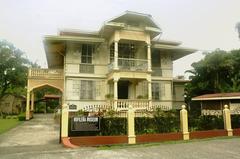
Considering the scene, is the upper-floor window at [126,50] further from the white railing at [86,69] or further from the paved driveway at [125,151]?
the paved driveway at [125,151]

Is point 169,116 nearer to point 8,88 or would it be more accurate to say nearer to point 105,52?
point 105,52

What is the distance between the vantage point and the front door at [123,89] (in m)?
21.3

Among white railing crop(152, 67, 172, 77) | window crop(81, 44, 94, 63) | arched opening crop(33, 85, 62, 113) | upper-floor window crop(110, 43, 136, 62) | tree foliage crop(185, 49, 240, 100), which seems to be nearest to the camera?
window crop(81, 44, 94, 63)

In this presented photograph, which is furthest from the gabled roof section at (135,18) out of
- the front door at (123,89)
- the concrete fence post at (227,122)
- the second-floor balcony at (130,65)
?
the concrete fence post at (227,122)

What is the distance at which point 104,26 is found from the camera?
750 inches

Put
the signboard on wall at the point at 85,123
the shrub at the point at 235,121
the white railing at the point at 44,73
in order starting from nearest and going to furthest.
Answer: the signboard on wall at the point at 85,123, the shrub at the point at 235,121, the white railing at the point at 44,73

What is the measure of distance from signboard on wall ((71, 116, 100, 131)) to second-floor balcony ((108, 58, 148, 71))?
8381 mm

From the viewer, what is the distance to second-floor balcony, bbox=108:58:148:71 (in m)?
19.5

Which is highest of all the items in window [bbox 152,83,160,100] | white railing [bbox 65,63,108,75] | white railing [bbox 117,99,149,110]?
white railing [bbox 65,63,108,75]

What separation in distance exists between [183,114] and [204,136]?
1.72 meters

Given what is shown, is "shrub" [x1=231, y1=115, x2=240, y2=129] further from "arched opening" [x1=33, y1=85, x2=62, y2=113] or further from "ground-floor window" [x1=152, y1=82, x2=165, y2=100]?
"arched opening" [x1=33, y1=85, x2=62, y2=113]

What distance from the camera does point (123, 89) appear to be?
21375 millimetres

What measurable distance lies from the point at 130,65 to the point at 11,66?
26303 millimetres

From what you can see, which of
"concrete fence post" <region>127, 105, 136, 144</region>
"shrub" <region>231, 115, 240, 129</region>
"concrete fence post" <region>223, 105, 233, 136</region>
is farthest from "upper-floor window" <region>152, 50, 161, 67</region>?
"concrete fence post" <region>127, 105, 136, 144</region>
